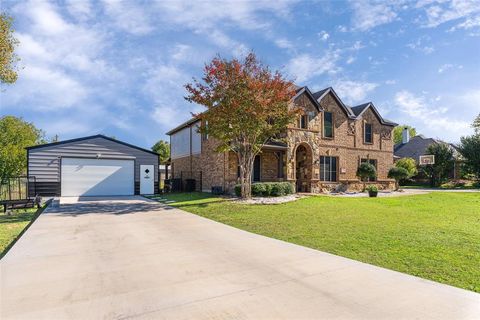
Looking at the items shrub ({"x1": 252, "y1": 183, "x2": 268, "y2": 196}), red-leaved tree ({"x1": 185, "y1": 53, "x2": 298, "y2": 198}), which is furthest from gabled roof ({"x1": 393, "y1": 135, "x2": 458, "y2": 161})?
red-leaved tree ({"x1": 185, "y1": 53, "x2": 298, "y2": 198})

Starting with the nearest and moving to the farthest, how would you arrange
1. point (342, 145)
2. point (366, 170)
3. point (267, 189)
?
1. point (267, 189)
2. point (366, 170)
3. point (342, 145)

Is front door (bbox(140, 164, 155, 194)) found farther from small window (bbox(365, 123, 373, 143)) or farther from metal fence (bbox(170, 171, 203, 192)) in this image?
small window (bbox(365, 123, 373, 143))

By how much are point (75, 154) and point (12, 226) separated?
11099mm

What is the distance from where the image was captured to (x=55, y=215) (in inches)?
440

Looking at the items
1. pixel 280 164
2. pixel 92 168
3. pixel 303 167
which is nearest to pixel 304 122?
pixel 303 167

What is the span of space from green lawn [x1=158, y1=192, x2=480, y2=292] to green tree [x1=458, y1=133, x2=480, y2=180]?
83.8ft

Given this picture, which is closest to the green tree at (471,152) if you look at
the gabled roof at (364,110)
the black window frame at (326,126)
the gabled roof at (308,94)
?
the gabled roof at (364,110)

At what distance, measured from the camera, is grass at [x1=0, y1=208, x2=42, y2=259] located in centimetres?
715

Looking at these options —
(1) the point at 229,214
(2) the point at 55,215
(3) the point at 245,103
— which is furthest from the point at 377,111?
(2) the point at 55,215

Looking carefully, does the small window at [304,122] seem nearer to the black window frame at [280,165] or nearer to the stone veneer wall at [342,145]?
the stone veneer wall at [342,145]

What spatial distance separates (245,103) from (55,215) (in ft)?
32.1

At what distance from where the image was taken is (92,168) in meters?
20.1

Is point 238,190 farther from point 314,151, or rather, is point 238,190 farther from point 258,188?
point 314,151

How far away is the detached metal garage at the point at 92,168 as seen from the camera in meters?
18.7
